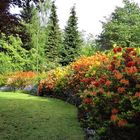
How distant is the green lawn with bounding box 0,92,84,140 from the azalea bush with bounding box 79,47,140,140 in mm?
1925

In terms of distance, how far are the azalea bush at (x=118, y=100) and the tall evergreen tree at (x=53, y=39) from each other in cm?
3347

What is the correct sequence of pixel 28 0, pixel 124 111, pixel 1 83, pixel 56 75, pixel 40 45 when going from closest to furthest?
1. pixel 124 111
2. pixel 28 0
3. pixel 56 75
4. pixel 1 83
5. pixel 40 45

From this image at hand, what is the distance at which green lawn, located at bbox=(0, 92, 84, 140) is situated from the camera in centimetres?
801

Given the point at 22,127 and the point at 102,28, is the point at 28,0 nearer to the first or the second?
the point at 22,127

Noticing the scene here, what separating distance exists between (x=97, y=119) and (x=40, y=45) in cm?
3412

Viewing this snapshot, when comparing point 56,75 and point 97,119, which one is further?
point 56,75

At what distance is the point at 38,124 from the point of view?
9219 millimetres

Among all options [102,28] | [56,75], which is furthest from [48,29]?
[56,75]

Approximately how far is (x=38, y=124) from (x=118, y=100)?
152 inches

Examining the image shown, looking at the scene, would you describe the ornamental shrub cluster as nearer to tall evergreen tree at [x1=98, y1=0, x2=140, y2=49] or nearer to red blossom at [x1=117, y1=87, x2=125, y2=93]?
red blossom at [x1=117, y1=87, x2=125, y2=93]

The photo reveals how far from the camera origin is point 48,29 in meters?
40.3

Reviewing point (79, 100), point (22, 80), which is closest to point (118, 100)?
point (79, 100)

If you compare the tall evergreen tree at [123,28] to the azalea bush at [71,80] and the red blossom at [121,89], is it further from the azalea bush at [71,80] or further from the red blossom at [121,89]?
the red blossom at [121,89]

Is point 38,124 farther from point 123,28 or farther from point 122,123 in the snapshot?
point 123,28
